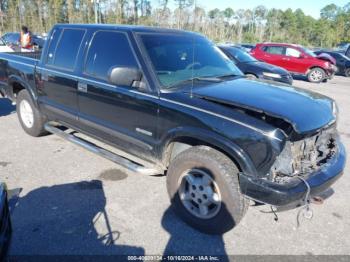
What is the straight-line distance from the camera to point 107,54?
3.98 meters

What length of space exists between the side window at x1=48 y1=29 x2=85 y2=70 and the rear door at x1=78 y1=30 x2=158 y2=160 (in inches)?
12.1

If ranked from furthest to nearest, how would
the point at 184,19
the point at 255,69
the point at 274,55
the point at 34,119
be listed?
the point at 184,19, the point at 274,55, the point at 255,69, the point at 34,119

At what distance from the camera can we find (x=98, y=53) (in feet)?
13.4

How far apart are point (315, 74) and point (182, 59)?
13.8 metres

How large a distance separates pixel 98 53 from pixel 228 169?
7.42 feet

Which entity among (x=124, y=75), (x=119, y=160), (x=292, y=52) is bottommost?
(x=119, y=160)

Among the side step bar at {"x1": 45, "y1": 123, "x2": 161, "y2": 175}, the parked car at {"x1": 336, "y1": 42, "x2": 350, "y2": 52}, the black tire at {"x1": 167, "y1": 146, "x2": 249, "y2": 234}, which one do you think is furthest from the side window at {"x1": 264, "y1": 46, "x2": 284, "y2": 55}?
the black tire at {"x1": 167, "y1": 146, "x2": 249, "y2": 234}

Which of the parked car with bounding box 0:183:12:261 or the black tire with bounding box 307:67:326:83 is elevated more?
the parked car with bounding box 0:183:12:261

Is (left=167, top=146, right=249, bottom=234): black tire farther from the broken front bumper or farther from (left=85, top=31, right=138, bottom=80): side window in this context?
(left=85, top=31, right=138, bottom=80): side window

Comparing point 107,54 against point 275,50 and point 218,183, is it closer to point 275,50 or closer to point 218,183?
point 218,183

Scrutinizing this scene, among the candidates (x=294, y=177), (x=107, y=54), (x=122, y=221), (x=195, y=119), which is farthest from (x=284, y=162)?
(x=107, y=54)

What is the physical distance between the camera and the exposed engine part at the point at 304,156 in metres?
2.82

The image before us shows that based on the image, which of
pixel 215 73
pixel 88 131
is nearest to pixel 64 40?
pixel 88 131

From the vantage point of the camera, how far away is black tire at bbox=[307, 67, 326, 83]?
15.6 metres
